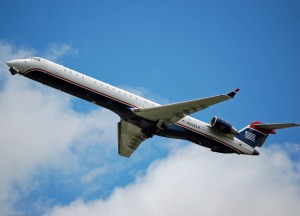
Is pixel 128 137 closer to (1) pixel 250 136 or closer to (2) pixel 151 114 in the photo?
(2) pixel 151 114

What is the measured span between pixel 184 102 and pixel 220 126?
4.61m

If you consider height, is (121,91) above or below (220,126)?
above

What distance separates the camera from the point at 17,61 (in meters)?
34.0

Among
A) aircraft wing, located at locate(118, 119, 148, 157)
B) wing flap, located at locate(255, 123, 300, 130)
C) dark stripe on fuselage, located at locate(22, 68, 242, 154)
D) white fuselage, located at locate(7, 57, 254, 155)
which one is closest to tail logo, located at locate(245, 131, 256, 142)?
wing flap, located at locate(255, 123, 300, 130)

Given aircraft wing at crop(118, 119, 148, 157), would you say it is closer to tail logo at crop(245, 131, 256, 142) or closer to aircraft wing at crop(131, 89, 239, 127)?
aircraft wing at crop(131, 89, 239, 127)

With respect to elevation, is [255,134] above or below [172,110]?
below

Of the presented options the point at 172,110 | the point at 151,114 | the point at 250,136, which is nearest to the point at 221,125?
the point at 250,136

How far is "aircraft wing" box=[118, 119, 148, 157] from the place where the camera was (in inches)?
1500

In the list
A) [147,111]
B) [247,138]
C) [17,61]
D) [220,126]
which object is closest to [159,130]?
[147,111]

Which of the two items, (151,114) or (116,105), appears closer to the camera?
(116,105)

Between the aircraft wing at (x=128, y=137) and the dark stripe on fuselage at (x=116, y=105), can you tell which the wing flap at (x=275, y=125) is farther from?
the aircraft wing at (x=128, y=137)

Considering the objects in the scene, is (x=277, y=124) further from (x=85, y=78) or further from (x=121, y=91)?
(x=85, y=78)

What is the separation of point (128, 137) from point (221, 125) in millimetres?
7449

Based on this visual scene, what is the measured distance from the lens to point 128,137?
39.7 meters
